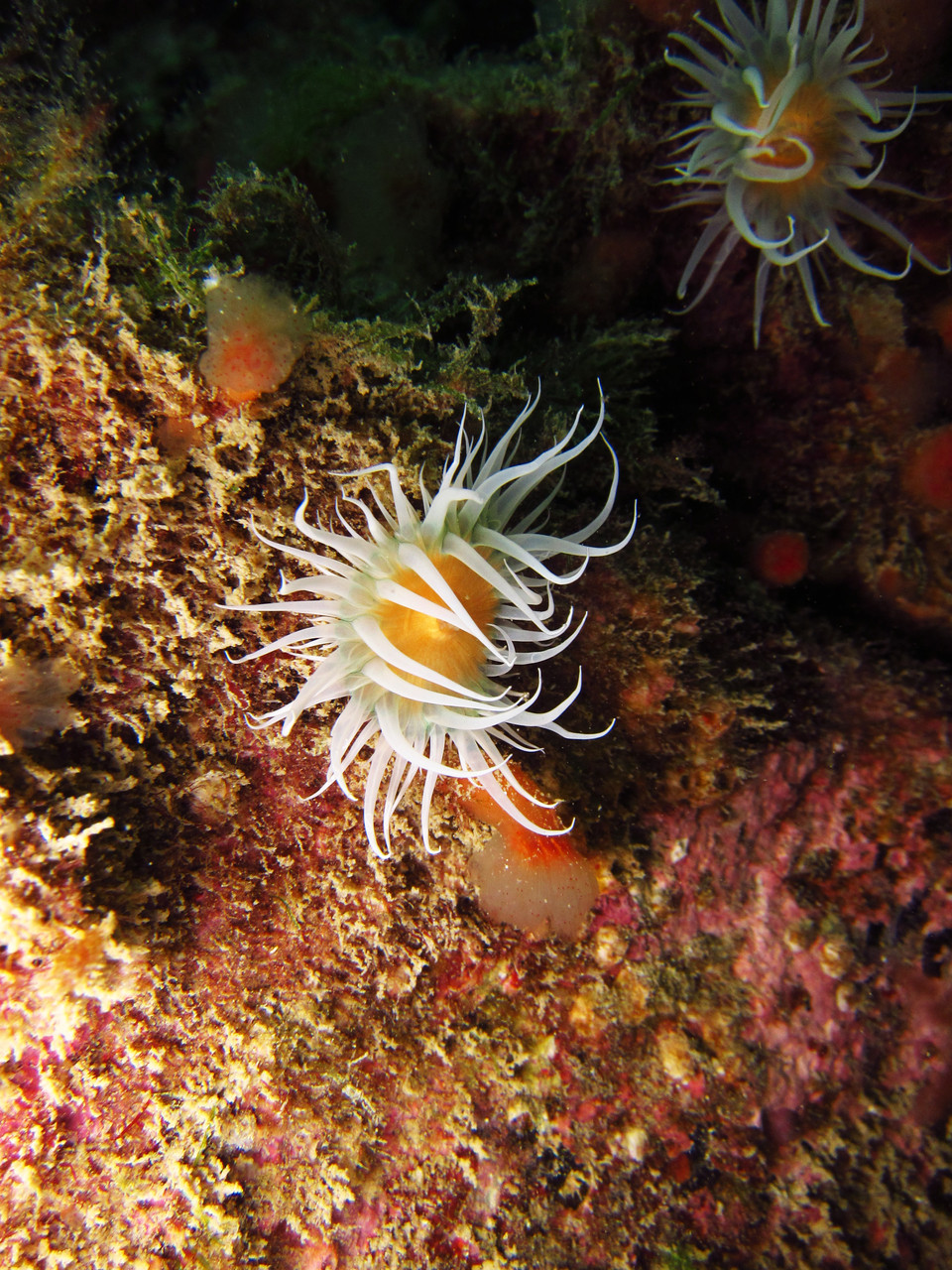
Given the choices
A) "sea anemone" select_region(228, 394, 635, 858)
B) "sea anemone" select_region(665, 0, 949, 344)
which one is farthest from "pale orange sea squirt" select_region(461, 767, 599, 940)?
"sea anemone" select_region(665, 0, 949, 344)

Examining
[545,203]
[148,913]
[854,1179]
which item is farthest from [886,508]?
[148,913]

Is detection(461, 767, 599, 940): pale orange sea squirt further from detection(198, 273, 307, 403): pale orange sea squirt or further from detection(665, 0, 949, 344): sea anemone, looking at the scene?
detection(665, 0, 949, 344): sea anemone

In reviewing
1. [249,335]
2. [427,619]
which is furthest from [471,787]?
[249,335]

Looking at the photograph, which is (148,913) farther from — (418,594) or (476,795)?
(418,594)

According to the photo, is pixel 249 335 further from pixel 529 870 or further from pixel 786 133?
pixel 786 133

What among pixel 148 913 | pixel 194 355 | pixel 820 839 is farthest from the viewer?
pixel 820 839
